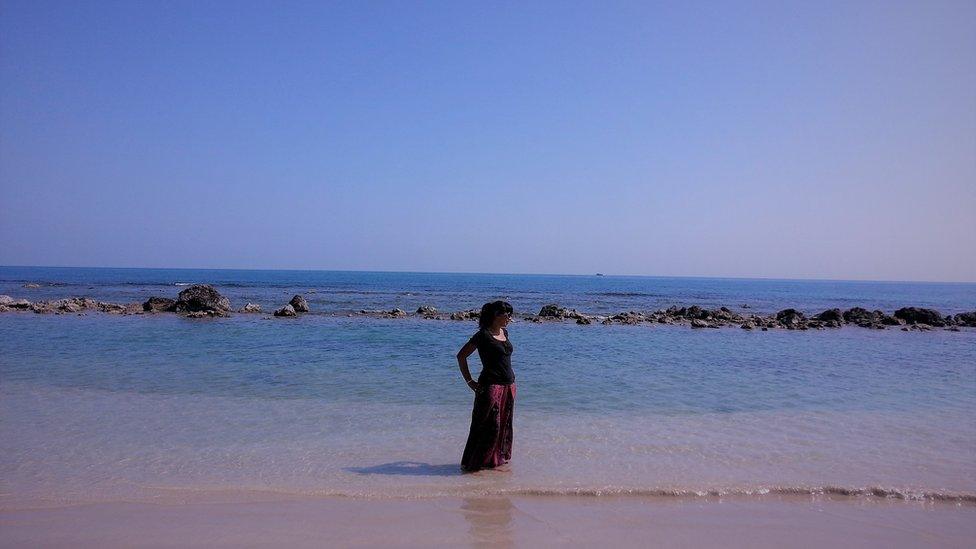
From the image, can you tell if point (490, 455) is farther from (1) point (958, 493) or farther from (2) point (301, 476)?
(1) point (958, 493)

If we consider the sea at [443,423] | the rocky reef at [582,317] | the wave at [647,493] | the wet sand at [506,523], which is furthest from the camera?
the rocky reef at [582,317]

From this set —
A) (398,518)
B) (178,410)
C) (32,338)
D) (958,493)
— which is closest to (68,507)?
(398,518)

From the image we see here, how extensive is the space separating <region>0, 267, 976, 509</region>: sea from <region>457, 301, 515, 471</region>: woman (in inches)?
8.6

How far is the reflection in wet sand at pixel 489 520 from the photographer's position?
450cm

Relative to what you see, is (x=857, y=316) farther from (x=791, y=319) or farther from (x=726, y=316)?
(x=726, y=316)

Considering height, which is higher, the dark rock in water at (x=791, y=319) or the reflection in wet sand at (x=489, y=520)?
the dark rock in water at (x=791, y=319)

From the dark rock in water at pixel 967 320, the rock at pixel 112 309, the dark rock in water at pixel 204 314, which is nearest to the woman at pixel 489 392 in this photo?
the dark rock in water at pixel 204 314

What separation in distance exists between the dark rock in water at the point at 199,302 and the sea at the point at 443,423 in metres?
10.3

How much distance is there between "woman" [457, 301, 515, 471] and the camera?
20.1 ft

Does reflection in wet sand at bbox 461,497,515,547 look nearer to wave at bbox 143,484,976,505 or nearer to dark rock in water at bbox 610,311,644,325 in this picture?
wave at bbox 143,484,976,505

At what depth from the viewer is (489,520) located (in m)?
4.88

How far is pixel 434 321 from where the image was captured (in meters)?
26.2

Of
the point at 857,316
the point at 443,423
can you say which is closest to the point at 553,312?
the point at 857,316

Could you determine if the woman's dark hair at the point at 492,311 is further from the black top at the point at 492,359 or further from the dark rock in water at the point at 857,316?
the dark rock in water at the point at 857,316
